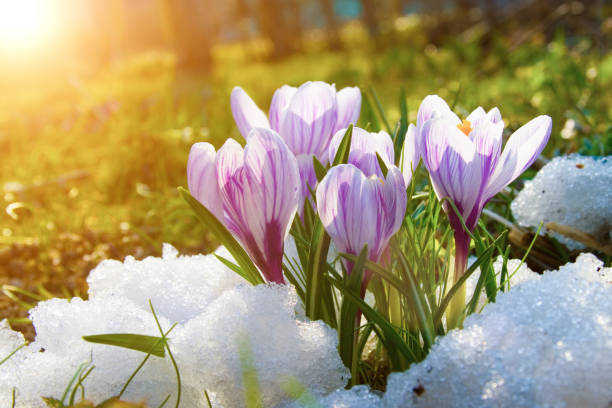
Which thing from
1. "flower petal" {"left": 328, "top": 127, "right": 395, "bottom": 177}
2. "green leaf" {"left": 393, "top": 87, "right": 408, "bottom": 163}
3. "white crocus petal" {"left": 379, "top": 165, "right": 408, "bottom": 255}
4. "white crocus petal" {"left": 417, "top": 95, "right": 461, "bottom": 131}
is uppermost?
"white crocus petal" {"left": 417, "top": 95, "right": 461, "bottom": 131}

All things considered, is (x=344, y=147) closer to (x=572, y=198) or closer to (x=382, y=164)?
(x=382, y=164)

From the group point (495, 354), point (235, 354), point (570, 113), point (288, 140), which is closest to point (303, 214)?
point (288, 140)

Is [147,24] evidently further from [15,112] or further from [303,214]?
[303,214]

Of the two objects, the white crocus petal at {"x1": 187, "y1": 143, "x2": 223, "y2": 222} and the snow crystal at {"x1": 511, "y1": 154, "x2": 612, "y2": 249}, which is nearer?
the white crocus petal at {"x1": 187, "y1": 143, "x2": 223, "y2": 222}

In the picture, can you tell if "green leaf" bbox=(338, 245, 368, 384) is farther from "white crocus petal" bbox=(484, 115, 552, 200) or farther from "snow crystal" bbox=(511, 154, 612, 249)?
"snow crystal" bbox=(511, 154, 612, 249)

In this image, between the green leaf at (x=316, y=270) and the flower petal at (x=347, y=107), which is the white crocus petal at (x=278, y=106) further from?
the green leaf at (x=316, y=270)

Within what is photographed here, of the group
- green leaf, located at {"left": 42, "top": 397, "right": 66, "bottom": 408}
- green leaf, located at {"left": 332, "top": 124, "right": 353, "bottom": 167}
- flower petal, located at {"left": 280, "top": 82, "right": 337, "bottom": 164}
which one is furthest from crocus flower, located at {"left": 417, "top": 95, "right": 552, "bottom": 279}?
green leaf, located at {"left": 42, "top": 397, "right": 66, "bottom": 408}

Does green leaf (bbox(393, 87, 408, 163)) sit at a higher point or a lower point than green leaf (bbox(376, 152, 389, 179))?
lower
